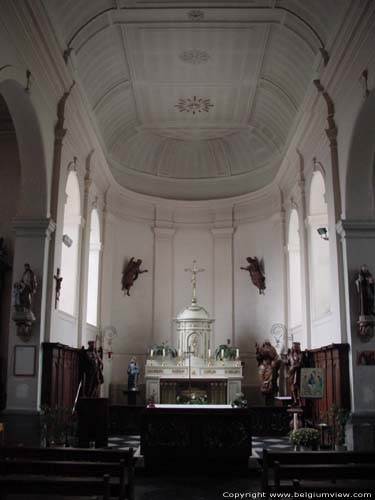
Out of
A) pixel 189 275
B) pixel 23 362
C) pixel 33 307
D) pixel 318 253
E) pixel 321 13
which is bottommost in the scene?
pixel 23 362

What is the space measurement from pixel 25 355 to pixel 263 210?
1024 cm

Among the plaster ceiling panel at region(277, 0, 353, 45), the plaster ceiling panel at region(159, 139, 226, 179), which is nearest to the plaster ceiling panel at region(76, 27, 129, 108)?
the plaster ceiling panel at region(277, 0, 353, 45)

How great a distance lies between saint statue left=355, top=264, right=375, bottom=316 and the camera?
10385 mm

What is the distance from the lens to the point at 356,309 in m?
10.6

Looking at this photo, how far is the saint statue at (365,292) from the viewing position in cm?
1039

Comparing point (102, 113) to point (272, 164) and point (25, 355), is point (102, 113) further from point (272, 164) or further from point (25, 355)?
point (25, 355)

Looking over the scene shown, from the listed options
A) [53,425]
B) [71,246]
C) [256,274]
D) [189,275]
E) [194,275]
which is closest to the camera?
[53,425]

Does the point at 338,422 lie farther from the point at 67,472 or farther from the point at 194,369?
the point at 194,369

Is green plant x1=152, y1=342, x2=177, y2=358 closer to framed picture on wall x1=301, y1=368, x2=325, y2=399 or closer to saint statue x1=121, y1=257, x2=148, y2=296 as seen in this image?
saint statue x1=121, y1=257, x2=148, y2=296

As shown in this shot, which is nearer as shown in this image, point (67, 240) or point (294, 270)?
point (67, 240)

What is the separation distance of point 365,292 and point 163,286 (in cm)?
942

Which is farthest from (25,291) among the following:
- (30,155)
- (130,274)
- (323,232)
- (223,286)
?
(223,286)

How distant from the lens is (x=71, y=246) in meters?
14.2

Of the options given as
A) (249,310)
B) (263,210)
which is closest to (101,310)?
(249,310)
